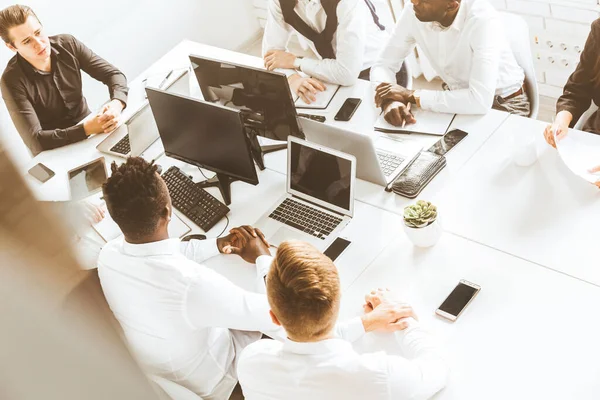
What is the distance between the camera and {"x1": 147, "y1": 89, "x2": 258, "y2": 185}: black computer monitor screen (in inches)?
91.8

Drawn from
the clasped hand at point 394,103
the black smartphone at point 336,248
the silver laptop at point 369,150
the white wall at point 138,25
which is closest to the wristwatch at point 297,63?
the clasped hand at point 394,103

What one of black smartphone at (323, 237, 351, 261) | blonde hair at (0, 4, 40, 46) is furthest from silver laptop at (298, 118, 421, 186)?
blonde hair at (0, 4, 40, 46)

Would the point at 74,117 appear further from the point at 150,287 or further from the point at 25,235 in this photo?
the point at 25,235

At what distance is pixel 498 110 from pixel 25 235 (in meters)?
2.68

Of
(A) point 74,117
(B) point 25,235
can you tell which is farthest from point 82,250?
(A) point 74,117

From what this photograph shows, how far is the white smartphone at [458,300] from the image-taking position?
188 cm

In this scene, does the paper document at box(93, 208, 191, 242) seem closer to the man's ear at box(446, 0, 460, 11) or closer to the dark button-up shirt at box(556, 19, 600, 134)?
the man's ear at box(446, 0, 460, 11)

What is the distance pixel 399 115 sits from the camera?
2.61m

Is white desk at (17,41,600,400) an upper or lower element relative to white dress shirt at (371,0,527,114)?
lower

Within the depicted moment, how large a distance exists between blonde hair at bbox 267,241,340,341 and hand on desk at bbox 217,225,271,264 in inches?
25.3

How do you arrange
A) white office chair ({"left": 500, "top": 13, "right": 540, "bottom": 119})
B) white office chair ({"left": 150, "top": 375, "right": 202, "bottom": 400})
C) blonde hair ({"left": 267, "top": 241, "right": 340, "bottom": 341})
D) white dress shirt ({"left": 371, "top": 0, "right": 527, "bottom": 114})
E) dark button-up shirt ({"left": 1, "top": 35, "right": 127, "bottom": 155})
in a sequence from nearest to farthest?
blonde hair ({"left": 267, "top": 241, "right": 340, "bottom": 341}) → white office chair ({"left": 150, "top": 375, "right": 202, "bottom": 400}) → white dress shirt ({"left": 371, "top": 0, "right": 527, "bottom": 114}) → white office chair ({"left": 500, "top": 13, "right": 540, "bottom": 119}) → dark button-up shirt ({"left": 1, "top": 35, "right": 127, "bottom": 155})

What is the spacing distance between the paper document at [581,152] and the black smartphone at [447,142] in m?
0.36

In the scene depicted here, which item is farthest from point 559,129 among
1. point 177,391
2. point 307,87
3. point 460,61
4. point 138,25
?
point 138,25

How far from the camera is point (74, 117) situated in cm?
340
